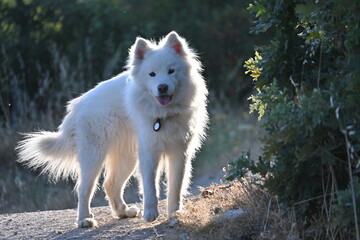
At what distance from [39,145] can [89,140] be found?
2.15 ft

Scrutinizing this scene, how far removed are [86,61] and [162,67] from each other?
7.00 m

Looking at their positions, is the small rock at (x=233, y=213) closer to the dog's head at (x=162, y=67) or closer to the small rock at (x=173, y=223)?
the small rock at (x=173, y=223)

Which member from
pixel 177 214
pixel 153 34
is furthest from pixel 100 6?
pixel 177 214

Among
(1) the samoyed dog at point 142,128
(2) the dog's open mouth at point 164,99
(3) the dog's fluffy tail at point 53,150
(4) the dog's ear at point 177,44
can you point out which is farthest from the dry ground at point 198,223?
(4) the dog's ear at point 177,44

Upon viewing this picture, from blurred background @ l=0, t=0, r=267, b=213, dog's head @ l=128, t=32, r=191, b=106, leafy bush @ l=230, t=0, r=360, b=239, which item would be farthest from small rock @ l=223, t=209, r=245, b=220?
blurred background @ l=0, t=0, r=267, b=213

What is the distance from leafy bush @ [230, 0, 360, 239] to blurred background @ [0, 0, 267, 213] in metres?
5.24

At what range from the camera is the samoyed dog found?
5.82 m

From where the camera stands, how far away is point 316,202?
4.28 meters

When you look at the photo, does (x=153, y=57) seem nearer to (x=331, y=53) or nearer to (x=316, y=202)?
(x=331, y=53)

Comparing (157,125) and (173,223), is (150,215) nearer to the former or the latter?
(173,223)

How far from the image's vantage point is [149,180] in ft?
18.9

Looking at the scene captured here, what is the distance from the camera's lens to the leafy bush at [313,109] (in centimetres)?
380

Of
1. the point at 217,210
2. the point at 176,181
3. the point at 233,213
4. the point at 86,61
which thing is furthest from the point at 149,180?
the point at 86,61

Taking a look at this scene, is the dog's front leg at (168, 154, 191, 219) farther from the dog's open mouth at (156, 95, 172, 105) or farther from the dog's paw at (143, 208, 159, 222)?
the dog's open mouth at (156, 95, 172, 105)
